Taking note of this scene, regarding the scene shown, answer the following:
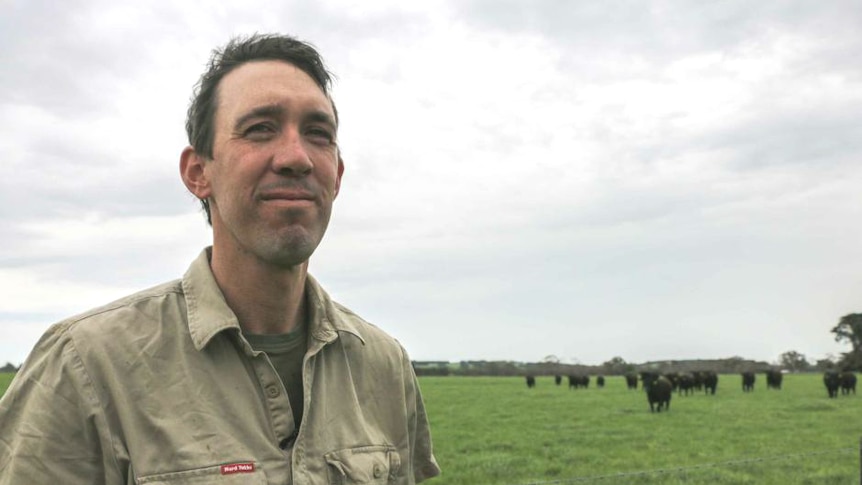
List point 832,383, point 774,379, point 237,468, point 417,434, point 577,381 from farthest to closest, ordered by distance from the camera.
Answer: point 577,381, point 774,379, point 832,383, point 417,434, point 237,468

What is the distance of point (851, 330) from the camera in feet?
291

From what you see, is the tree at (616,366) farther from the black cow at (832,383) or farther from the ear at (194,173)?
the ear at (194,173)

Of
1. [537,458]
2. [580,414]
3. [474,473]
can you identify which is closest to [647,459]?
[537,458]

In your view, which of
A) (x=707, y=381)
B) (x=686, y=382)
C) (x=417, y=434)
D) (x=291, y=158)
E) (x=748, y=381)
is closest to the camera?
(x=291, y=158)

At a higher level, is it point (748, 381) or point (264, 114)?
point (264, 114)

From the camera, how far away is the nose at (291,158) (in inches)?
90.0

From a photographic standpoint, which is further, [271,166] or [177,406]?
[271,166]

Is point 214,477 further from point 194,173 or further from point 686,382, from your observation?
point 686,382

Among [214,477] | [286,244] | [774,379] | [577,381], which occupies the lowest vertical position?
[577,381]

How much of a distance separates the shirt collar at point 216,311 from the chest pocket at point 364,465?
1.12 ft

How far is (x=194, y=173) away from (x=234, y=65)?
0.36m

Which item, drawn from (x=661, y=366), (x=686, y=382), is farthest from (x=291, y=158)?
(x=661, y=366)

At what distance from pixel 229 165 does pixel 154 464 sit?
823 millimetres

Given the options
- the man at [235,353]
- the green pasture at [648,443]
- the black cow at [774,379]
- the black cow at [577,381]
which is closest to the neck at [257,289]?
the man at [235,353]
